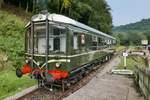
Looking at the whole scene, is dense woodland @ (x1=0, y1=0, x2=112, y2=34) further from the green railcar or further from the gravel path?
the green railcar

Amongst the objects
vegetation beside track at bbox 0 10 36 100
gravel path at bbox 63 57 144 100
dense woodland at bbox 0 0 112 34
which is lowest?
gravel path at bbox 63 57 144 100

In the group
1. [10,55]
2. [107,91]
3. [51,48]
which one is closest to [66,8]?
[10,55]

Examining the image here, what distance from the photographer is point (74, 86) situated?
1388 cm

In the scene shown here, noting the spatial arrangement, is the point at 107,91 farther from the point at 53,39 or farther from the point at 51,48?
the point at 53,39

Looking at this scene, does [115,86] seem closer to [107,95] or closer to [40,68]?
[107,95]

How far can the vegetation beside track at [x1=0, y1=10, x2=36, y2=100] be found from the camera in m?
13.2

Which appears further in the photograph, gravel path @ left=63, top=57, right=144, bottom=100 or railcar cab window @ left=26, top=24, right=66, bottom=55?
railcar cab window @ left=26, top=24, right=66, bottom=55

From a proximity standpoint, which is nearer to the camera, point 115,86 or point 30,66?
point 30,66

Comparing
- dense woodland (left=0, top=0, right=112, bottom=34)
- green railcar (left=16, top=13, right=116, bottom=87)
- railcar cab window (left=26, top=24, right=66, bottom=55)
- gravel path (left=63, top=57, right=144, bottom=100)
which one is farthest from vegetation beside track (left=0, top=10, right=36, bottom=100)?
dense woodland (left=0, top=0, right=112, bottom=34)

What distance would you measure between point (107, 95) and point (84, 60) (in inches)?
146

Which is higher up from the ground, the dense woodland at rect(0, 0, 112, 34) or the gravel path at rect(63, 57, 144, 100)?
the dense woodland at rect(0, 0, 112, 34)

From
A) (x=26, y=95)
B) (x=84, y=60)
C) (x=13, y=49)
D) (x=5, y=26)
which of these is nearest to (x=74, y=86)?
(x=84, y=60)

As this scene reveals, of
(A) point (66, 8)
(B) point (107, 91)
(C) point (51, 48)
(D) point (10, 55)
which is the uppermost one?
(A) point (66, 8)

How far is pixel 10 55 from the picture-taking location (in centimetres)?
2091
